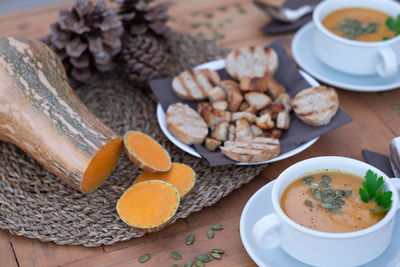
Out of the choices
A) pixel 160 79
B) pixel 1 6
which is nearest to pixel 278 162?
pixel 160 79

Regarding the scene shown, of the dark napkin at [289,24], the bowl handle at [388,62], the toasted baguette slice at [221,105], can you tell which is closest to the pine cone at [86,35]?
the toasted baguette slice at [221,105]

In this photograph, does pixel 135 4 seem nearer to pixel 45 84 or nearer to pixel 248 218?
pixel 45 84

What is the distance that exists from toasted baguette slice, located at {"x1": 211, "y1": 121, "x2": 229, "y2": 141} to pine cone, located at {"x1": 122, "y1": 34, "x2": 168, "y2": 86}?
367 millimetres

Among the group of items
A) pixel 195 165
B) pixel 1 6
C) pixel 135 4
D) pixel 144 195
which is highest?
pixel 135 4

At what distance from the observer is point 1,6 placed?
340 cm

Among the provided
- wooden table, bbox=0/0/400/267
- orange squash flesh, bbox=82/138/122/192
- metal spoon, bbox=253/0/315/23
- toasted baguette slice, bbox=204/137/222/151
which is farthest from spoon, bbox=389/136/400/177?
metal spoon, bbox=253/0/315/23

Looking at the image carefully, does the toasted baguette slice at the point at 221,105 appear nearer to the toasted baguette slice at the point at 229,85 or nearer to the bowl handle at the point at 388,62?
the toasted baguette slice at the point at 229,85

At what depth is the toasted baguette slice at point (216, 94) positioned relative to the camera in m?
1.54

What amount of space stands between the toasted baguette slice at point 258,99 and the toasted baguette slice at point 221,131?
141 mm

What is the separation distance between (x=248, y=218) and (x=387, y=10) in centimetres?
99

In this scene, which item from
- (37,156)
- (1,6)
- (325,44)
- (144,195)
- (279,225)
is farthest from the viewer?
(1,6)

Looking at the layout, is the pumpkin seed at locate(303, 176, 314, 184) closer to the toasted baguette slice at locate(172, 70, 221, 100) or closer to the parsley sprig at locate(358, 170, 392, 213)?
the parsley sprig at locate(358, 170, 392, 213)

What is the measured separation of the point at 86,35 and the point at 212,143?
59cm

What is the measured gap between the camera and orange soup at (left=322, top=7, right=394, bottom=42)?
165cm
